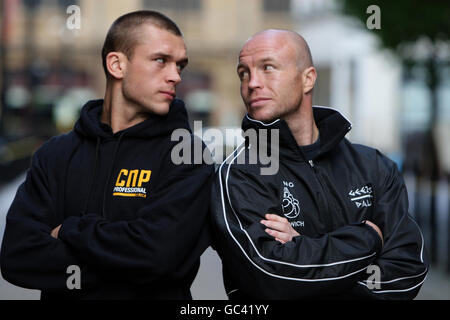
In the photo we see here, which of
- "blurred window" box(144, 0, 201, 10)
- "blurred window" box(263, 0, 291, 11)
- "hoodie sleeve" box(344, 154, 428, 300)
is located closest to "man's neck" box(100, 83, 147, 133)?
"hoodie sleeve" box(344, 154, 428, 300)

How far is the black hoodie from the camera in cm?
311

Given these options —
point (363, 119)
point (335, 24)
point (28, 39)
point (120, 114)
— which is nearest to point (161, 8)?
point (28, 39)

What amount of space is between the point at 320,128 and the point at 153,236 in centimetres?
99

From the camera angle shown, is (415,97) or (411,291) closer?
(411,291)

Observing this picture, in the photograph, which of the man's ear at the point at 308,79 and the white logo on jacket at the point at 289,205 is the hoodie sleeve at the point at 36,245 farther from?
the man's ear at the point at 308,79

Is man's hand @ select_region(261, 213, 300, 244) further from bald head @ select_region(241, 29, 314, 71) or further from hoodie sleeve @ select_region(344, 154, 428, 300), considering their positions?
bald head @ select_region(241, 29, 314, 71)

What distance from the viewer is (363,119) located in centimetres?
3378

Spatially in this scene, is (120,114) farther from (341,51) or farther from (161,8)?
(161,8)

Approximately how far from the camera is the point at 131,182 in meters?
3.25

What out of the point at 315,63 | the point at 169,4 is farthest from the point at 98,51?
the point at 315,63

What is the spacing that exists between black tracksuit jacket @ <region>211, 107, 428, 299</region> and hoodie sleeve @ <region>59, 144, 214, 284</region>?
9 cm

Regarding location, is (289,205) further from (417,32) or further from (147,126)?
Result: (417,32)

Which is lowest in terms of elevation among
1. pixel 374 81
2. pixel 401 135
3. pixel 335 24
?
pixel 401 135

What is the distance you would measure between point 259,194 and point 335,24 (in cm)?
3416
